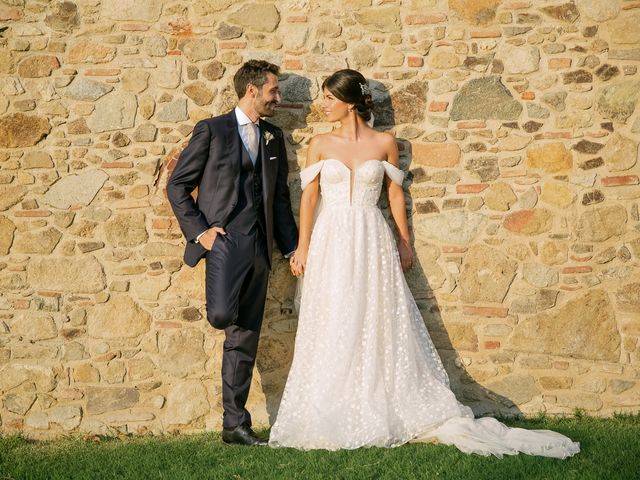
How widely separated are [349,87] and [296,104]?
445mm

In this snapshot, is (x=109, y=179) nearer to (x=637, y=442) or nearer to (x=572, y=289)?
(x=572, y=289)

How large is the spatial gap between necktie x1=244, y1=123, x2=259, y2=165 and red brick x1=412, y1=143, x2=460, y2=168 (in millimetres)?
1093

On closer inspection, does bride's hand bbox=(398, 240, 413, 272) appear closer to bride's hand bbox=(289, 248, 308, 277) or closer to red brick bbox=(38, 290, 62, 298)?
bride's hand bbox=(289, 248, 308, 277)

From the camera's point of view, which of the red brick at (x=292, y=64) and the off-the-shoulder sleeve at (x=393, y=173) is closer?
the off-the-shoulder sleeve at (x=393, y=173)

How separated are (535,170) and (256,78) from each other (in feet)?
6.44

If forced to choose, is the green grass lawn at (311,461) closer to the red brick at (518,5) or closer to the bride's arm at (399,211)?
the bride's arm at (399,211)

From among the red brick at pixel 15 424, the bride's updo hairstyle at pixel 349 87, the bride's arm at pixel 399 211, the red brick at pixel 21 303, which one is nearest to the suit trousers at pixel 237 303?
the bride's arm at pixel 399 211

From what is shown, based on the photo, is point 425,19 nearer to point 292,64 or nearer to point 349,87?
point 349,87

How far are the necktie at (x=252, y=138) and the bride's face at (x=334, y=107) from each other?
1.61 ft

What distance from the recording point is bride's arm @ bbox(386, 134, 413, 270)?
15.0 feet

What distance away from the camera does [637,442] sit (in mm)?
4004

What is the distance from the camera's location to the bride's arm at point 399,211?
4.58 metres

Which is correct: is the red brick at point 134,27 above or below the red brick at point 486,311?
above

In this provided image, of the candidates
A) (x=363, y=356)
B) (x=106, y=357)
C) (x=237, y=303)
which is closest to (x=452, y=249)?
(x=363, y=356)
